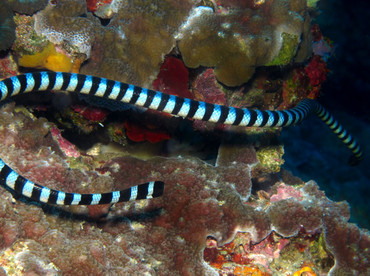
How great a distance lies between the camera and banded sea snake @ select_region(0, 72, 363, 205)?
2.42 meters

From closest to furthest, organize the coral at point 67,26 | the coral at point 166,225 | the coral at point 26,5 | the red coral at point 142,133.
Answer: the coral at point 166,225
the coral at point 26,5
the coral at point 67,26
the red coral at point 142,133

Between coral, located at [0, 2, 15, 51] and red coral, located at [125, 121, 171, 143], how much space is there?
172 centimetres

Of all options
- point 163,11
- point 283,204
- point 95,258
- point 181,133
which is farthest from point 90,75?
point 283,204

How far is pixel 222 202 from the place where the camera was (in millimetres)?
3178

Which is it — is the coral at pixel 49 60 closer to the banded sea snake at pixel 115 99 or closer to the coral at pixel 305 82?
the banded sea snake at pixel 115 99

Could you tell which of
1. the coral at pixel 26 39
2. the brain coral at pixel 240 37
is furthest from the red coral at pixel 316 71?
the coral at pixel 26 39

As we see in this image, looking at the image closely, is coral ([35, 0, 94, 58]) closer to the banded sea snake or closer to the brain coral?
the banded sea snake

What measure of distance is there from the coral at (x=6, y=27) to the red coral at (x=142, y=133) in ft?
5.63

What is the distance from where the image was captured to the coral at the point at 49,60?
336 centimetres

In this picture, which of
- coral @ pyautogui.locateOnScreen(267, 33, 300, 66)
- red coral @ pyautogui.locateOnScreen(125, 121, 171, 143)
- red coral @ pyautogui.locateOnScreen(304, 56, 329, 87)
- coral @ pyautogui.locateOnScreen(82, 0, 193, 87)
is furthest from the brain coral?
red coral @ pyautogui.locateOnScreen(304, 56, 329, 87)

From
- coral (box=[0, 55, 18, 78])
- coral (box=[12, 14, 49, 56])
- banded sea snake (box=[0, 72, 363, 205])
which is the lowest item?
coral (box=[0, 55, 18, 78])

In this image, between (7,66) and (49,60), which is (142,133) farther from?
(7,66)

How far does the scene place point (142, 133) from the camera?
4168 millimetres

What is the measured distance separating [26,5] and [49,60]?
663 mm
